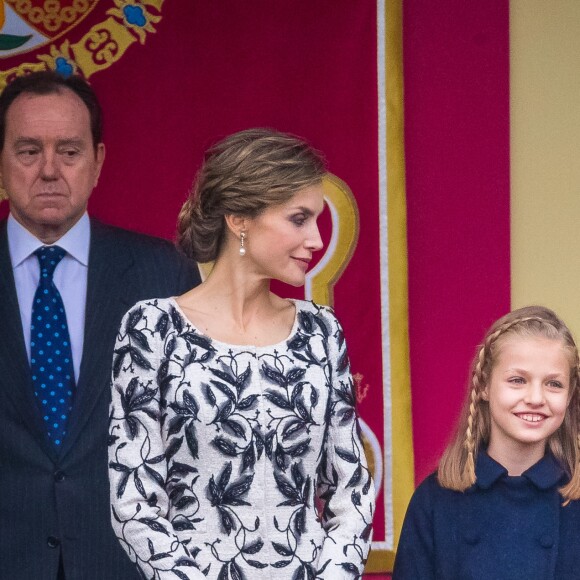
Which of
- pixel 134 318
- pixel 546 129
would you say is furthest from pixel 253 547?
pixel 546 129

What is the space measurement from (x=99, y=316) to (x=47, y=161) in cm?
45

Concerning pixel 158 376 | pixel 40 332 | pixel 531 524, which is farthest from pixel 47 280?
pixel 531 524

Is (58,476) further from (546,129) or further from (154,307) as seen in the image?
(546,129)

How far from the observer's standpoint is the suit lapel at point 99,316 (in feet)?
11.4

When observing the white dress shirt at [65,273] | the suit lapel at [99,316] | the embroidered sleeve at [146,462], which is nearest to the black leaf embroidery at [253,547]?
the embroidered sleeve at [146,462]

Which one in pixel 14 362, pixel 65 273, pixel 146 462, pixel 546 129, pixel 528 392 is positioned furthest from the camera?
pixel 546 129

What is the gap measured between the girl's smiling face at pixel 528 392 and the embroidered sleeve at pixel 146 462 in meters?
0.83

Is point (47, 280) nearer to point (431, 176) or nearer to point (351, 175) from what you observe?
point (351, 175)

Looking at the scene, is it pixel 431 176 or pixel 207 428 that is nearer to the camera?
pixel 207 428

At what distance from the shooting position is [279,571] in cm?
287

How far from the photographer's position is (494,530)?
3.24m

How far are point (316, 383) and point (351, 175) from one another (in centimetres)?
142

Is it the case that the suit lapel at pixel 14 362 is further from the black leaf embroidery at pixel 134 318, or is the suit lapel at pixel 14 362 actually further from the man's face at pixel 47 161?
the black leaf embroidery at pixel 134 318

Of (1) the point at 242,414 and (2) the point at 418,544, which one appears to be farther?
(2) the point at 418,544
